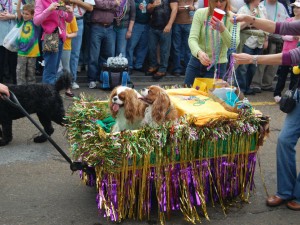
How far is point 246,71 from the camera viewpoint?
896 cm

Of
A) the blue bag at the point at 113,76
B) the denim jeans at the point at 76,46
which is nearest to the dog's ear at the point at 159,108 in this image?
the blue bag at the point at 113,76

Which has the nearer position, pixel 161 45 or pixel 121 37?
pixel 121 37

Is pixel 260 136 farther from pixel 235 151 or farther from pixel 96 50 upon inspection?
pixel 96 50

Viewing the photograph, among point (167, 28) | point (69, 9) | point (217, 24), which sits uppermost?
point (217, 24)

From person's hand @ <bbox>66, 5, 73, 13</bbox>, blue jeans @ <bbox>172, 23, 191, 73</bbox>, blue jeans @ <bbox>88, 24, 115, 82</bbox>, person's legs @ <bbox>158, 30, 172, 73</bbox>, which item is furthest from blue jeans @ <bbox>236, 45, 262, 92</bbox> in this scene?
person's hand @ <bbox>66, 5, 73, 13</bbox>

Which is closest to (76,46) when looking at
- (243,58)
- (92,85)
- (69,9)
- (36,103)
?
(92,85)

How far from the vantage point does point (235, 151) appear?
14.2 feet

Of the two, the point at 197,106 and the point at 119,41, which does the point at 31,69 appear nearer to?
the point at 119,41

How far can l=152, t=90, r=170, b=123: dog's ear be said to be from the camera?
4.18 metres

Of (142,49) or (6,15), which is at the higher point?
(6,15)

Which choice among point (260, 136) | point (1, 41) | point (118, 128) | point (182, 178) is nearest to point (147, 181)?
point (182, 178)

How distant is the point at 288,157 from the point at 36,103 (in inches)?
119

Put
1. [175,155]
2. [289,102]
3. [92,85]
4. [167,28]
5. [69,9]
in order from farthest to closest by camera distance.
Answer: [167,28] → [92,85] → [69,9] → [289,102] → [175,155]

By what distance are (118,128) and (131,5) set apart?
5.41 m
